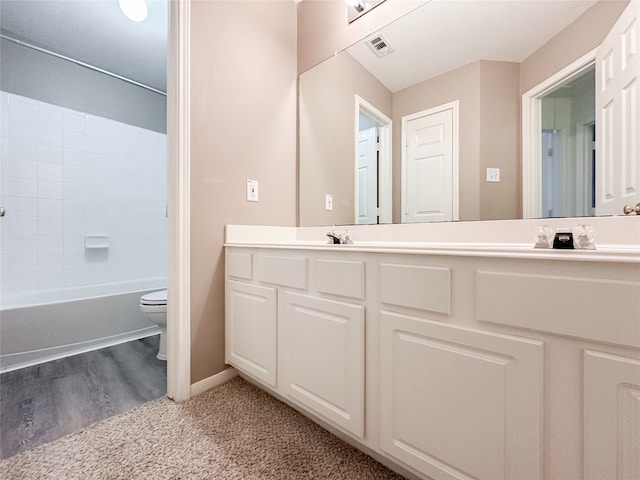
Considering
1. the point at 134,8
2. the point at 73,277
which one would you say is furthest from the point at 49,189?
the point at 134,8

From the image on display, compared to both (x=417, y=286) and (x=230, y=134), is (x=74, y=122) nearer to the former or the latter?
(x=230, y=134)

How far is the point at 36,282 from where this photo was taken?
2389 millimetres

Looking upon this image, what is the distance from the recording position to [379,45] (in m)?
1.52

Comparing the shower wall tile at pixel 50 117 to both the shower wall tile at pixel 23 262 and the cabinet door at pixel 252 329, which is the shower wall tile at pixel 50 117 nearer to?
the shower wall tile at pixel 23 262

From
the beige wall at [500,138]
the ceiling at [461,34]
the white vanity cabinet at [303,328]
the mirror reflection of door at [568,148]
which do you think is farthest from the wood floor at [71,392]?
the ceiling at [461,34]

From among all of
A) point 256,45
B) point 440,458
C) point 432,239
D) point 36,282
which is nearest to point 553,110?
point 432,239

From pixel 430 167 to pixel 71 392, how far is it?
214 centimetres

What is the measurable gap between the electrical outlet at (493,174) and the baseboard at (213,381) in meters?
1.62

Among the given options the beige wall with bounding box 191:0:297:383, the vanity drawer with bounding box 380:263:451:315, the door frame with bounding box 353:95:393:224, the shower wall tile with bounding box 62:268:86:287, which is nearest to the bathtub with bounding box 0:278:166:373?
the shower wall tile with bounding box 62:268:86:287

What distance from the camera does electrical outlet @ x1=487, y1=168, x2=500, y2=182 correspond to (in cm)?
114

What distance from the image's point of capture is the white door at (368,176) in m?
1.53

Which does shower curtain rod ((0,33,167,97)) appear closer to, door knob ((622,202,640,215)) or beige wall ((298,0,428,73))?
beige wall ((298,0,428,73))

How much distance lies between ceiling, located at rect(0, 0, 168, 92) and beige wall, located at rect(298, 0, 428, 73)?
1.04 meters

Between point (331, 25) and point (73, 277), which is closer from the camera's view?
point (331, 25)
